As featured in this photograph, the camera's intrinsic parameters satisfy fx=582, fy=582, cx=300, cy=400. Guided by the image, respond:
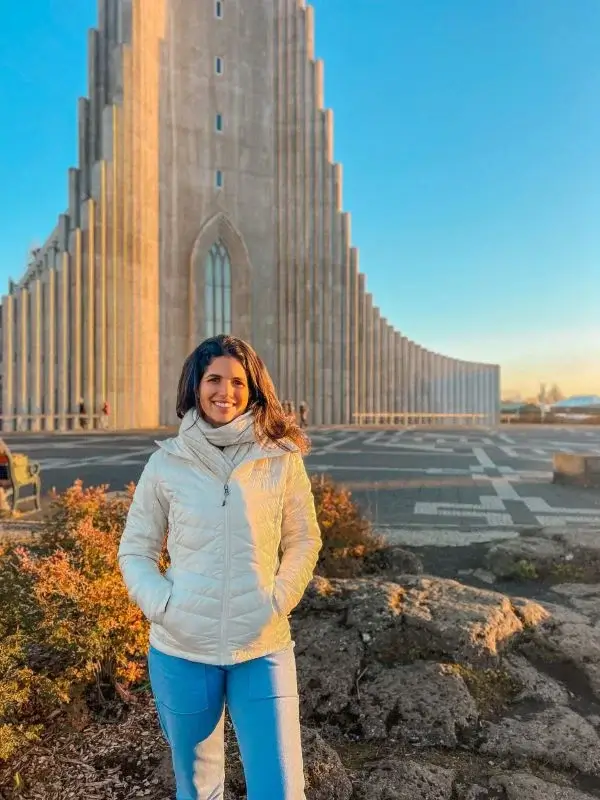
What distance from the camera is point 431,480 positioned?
37.3 feet

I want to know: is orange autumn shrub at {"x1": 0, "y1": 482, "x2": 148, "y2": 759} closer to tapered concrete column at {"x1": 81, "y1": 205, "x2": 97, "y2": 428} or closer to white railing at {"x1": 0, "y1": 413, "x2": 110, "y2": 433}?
white railing at {"x1": 0, "y1": 413, "x2": 110, "y2": 433}

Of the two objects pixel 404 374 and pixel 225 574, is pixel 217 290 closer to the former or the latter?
pixel 404 374

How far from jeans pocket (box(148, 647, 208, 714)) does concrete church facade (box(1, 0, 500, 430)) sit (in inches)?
1048

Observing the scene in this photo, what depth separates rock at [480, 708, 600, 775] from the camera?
2510mm

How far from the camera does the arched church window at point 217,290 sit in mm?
32094

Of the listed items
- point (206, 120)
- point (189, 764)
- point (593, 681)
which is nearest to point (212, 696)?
point (189, 764)

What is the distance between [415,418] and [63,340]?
77.1 feet

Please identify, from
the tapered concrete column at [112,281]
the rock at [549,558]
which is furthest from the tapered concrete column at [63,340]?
the rock at [549,558]

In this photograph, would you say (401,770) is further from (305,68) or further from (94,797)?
(305,68)

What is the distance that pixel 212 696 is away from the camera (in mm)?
1780

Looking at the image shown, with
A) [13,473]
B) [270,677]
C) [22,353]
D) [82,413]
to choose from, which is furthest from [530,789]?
[22,353]

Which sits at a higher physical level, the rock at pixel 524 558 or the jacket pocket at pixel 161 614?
the jacket pocket at pixel 161 614

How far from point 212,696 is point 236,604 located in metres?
0.29

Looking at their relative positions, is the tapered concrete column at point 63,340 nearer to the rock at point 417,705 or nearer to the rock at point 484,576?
the rock at point 484,576
